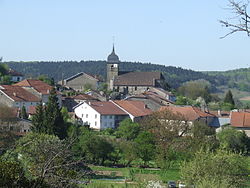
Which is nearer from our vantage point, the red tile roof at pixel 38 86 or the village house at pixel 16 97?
the village house at pixel 16 97

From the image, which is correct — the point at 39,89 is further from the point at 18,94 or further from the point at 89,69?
the point at 89,69

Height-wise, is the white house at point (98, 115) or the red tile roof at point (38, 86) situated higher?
the red tile roof at point (38, 86)

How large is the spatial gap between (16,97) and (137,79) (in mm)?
29535

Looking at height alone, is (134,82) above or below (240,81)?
below

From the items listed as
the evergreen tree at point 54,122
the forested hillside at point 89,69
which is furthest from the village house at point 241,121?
the forested hillside at point 89,69

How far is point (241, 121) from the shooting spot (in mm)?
58000

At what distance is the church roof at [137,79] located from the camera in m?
82.5

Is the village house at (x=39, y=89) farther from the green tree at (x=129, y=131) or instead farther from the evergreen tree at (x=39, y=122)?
the evergreen tree at (x=39, y=122)

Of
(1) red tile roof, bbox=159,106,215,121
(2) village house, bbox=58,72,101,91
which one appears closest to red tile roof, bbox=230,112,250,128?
(1) red tile roof, bbox=159,106,215,121

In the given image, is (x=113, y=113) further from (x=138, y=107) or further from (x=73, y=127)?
(x=73, y=127)

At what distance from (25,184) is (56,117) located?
33.2 metres

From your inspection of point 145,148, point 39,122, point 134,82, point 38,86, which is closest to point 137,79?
point 134,82

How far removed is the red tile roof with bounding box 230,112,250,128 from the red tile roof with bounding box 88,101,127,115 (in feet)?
34.6

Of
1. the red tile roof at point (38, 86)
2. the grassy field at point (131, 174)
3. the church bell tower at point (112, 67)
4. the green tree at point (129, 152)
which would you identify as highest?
the church bell tower at point (112, 67)
